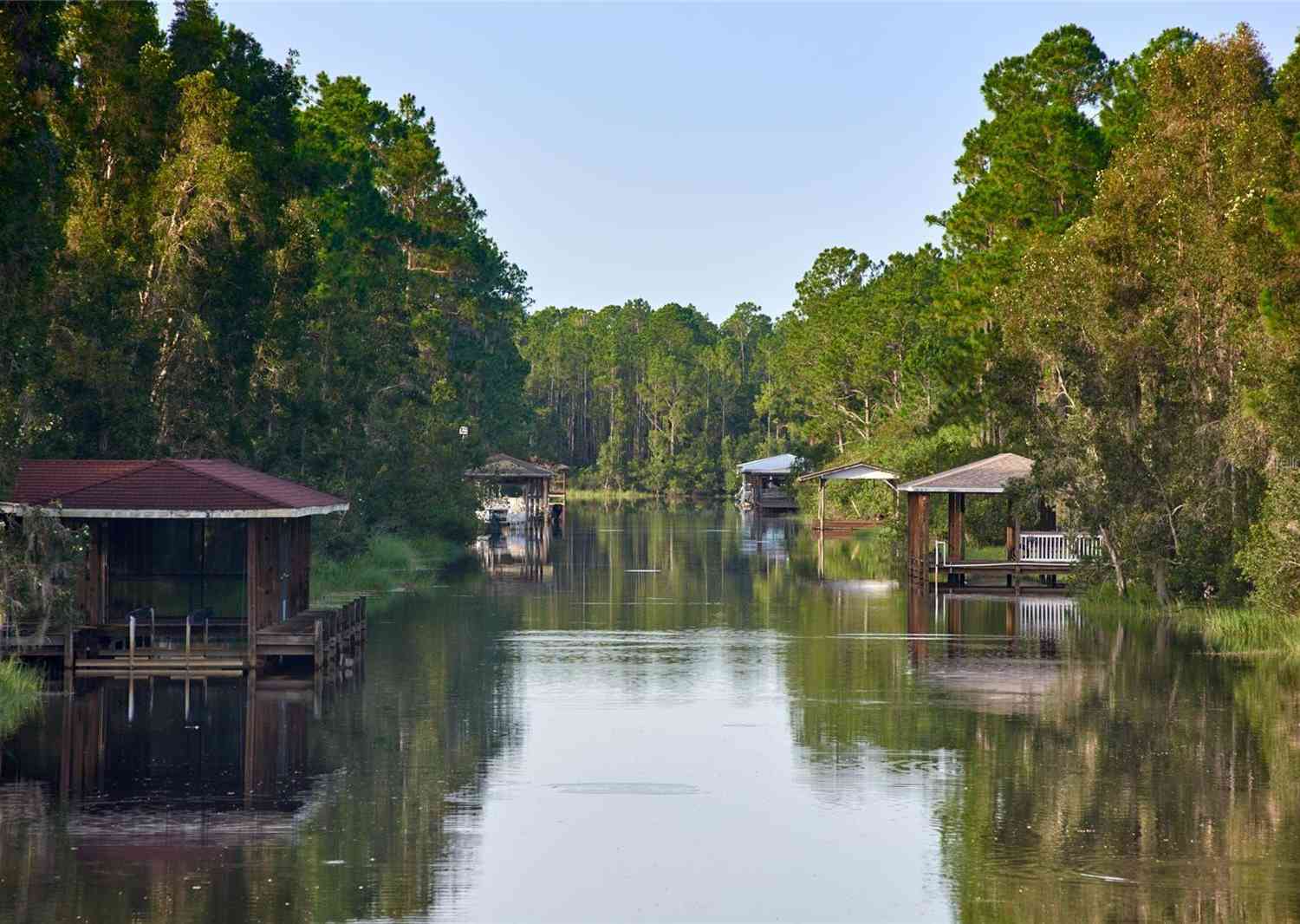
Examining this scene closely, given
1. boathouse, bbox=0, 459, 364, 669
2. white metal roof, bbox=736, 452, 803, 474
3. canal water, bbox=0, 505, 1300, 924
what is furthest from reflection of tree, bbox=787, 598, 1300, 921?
white metal roof, bbox=736, 452, 803, 474

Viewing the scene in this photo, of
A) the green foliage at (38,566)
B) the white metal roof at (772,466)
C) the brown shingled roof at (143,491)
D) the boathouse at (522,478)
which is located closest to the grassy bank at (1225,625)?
the brown shingled roof at (143,491)

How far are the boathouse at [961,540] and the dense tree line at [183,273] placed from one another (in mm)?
17897

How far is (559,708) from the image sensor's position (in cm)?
2973

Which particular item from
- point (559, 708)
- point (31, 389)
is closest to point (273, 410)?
point (31, 389)

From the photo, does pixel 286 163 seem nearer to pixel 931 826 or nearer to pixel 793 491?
pixel 931 826

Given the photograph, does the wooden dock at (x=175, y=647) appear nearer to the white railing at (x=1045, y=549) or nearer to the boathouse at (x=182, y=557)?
the boathouse at (x=182, y=557)

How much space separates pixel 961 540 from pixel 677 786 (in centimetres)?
3763

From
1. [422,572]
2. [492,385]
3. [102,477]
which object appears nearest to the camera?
[102,477]

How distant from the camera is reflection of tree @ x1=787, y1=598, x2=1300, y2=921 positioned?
55.8 feet

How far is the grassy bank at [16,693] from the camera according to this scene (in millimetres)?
27172

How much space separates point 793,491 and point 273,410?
81.3 m

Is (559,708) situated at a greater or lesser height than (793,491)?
lesser

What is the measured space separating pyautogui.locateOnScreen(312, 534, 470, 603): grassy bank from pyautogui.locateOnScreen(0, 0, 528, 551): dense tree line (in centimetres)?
96

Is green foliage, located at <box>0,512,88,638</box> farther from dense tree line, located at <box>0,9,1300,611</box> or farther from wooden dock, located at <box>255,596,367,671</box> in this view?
wooden dock, located at <box>255,596,367,671</box>
